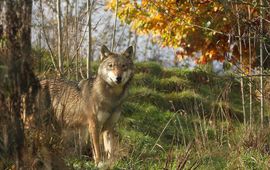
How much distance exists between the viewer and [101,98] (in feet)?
22.3

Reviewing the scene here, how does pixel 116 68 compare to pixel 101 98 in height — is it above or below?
above

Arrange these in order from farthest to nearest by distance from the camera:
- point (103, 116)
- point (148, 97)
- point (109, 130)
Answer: point (148, 97) → point (109, 130) → point (103, 116)

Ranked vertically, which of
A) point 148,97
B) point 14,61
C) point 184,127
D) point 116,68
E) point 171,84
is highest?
point 14,61

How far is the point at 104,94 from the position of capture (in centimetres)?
682

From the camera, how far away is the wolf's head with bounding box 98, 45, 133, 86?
679cm

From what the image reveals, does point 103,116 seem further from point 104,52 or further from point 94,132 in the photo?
point 104,52

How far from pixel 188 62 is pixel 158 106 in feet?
16.2

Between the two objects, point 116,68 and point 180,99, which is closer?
point 116,68

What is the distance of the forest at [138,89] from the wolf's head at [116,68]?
0.02 meters

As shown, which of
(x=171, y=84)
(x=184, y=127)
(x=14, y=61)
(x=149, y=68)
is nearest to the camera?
(x=14, y=61)

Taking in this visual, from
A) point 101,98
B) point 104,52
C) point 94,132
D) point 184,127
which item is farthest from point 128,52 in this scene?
point 184,127

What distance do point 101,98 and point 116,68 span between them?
0.45 metres

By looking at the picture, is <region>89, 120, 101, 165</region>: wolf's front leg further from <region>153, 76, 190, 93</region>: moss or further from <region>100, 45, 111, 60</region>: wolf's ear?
<region>153, 76, 190, 93</region>: moss

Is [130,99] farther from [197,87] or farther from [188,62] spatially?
[188,62]
